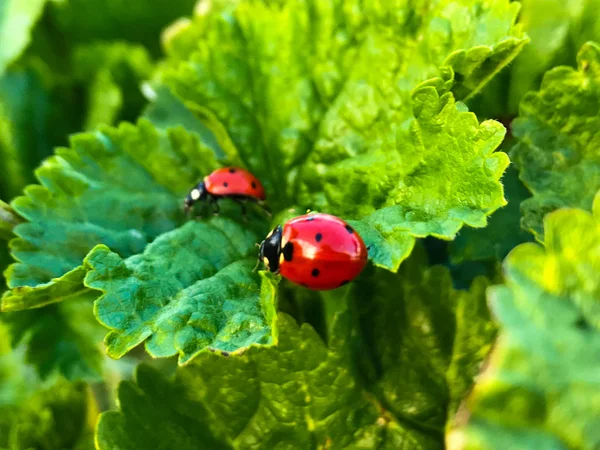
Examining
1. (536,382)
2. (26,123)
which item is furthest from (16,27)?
(536,382)

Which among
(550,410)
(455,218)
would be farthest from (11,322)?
(550,410)

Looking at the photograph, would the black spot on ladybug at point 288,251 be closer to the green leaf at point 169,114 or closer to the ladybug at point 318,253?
the ladybug at point 318,253

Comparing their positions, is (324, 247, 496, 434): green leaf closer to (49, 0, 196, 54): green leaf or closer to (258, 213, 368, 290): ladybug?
(258, 213, 368, 290): ladybug

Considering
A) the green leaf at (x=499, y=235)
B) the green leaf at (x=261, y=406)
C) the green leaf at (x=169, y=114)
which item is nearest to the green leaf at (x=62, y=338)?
the green leaf at (x=261, y=406)

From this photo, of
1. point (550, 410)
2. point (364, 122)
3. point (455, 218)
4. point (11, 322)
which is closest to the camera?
point (550, 410)

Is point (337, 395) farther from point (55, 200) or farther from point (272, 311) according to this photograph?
point (55, 200)

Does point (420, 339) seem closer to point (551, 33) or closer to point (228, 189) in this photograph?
Result: point (228, 189)
